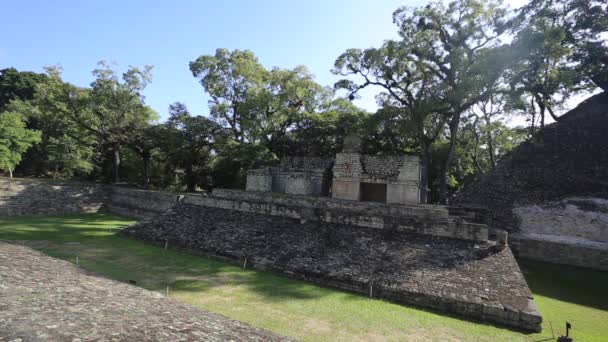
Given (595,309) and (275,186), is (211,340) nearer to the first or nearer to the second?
(595,309)

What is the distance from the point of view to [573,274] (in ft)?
37.7

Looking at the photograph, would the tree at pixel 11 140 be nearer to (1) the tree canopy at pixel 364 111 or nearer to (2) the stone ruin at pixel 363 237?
(1) the tree canopy at pixel 364 111

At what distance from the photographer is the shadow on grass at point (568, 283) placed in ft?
29.0

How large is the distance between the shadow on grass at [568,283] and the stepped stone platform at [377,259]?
94.6 inches

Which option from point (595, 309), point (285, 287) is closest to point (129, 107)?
point (285, 287)

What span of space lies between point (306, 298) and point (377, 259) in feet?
8.73

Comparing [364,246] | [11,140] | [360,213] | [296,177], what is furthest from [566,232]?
[11,140]

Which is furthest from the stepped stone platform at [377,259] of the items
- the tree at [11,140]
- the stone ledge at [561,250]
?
the tree at [11,140]

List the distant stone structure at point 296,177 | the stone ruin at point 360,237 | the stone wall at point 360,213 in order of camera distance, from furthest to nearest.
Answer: the distant stone structure at point 296,177 → the stone wall at point 360,213 → the stone ruin at point 360,237

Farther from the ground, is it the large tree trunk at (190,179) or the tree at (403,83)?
the tree at (403,83)

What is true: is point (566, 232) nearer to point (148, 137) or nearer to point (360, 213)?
point (360, 213)

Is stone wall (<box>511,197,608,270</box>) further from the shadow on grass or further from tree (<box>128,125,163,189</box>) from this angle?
tree (<box>128,125,163,189</box>)

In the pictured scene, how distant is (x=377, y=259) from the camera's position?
9.13 meters

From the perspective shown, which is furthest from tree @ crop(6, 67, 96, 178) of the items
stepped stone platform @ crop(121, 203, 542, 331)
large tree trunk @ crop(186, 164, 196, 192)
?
stepped stone platform @ crop(121, 203, 542, 331)
